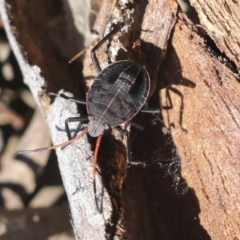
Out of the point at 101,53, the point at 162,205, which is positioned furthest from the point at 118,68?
the point at 162,205

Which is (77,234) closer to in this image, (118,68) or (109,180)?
(109,180)

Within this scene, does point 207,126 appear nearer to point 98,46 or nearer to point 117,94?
point 117,94

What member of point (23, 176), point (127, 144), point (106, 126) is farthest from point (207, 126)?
point (23, 176)

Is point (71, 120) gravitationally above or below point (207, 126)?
below

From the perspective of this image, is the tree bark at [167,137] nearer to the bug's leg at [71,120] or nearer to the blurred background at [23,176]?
the bug's leg at [71,120]

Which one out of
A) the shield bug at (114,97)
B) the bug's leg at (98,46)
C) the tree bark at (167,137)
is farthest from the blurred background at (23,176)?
the bug's leg at (98,46)

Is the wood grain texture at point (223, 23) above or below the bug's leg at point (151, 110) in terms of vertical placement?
above

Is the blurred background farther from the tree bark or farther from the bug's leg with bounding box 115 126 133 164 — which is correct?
the bug's leg with bounding box 115 126 133 164
